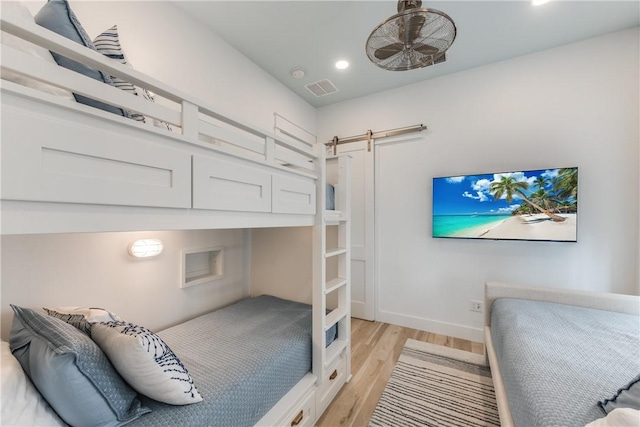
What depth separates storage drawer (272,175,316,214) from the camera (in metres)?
1.32

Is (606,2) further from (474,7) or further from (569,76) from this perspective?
(474,7)

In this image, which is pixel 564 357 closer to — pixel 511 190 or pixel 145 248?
pixel 511 190

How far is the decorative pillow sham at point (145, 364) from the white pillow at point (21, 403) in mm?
177

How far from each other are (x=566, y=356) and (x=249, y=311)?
1934mm

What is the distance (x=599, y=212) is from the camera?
2117 mm

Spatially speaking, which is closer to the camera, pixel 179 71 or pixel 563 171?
pixel 179 71

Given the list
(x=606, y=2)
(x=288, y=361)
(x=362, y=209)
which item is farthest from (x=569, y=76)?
(x=288, y=361)

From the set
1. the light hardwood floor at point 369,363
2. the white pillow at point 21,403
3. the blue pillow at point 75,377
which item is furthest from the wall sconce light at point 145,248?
the light hardwood floor at point 369,363

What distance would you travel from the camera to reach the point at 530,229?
7.39ft

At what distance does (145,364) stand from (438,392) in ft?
6.30

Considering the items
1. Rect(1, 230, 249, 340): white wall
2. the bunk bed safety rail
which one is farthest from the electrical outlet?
the bunk bed safety rail

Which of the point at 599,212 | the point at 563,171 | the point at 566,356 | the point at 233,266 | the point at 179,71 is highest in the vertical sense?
the point at 179,71

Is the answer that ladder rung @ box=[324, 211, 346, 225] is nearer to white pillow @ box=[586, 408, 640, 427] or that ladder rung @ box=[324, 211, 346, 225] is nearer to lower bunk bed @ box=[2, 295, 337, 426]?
lower bunk bed @ box=[2, 295, 337, 426]

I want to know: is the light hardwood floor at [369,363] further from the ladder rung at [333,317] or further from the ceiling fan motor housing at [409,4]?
the ceiling fan motor housing at [409,4]
